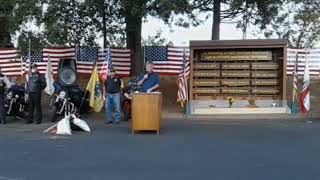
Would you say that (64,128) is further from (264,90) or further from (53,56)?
(53,56)

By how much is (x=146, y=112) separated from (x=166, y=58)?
37.1 ft

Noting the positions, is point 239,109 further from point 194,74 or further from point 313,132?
point 313,132

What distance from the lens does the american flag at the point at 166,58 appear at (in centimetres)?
2556

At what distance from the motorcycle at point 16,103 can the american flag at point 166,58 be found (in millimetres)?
8025

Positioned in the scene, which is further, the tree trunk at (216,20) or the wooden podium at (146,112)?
the tree trunk at (216,20)

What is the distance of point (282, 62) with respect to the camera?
2052 cm

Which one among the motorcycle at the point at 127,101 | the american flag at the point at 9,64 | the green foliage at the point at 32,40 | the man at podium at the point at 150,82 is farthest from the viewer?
the american flag at the point at 9,64

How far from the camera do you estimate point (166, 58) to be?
25.7m

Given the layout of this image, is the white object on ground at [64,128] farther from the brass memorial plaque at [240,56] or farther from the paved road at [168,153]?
the brass memorial plaque at [240,56]

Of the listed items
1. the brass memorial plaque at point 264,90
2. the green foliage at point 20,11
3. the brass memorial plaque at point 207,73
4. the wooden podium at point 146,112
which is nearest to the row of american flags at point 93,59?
the brass memorial plaque at point 207,73

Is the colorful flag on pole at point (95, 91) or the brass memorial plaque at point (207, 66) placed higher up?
the brass memorial plaque at point (207, 66)

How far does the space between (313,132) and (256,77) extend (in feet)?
21.0

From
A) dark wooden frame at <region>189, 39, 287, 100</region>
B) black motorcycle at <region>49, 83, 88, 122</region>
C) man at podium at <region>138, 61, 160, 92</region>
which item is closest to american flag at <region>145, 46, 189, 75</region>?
dark wooden frame at <region>189, 39, 287, 100</region>

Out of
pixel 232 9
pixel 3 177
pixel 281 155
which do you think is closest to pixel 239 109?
pixel 232 9
